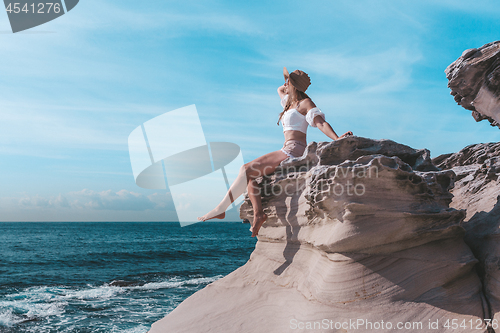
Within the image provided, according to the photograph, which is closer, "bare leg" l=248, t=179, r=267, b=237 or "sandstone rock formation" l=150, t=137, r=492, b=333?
"sandstone rock formation" l=150, t=137, r=492, b=333

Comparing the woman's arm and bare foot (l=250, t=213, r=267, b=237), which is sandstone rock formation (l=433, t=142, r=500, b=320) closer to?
the woman's arm

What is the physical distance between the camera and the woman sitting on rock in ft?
17.2

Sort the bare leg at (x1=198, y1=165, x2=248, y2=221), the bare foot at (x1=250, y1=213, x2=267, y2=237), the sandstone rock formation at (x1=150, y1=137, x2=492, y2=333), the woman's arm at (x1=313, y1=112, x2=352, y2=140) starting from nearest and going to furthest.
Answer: the sandstone rock formation at (x1=150, y1=137, x2=492, y2=333), the woman's arm at (x1=313, y1=112, x2=352, y2=140), the bare foot at (x1=250, y1=213, x2=267, y2=237), the bare leg at (x1=198, y1=165, x2=248, y2=221)

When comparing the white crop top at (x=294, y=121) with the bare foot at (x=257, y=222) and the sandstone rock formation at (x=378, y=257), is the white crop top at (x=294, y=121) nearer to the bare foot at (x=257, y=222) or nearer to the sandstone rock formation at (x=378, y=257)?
the sandstone rock formation at (x=378, y=257)

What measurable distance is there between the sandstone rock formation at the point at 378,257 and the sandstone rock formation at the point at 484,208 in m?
0.08

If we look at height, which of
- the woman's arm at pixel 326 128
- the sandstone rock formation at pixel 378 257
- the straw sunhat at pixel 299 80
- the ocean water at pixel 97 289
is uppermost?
the straw sunhat at pixel 299 80

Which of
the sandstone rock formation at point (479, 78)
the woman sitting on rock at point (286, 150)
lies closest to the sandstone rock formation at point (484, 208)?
the sandstone rock formation at point (479, 78)

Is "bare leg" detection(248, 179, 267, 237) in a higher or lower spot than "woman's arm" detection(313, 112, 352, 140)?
lower

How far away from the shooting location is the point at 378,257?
3965 millimetres

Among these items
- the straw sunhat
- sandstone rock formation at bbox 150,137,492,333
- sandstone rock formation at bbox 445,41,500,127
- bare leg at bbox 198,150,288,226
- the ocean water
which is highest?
the straw sunhat

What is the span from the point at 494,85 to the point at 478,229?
7.10 ft

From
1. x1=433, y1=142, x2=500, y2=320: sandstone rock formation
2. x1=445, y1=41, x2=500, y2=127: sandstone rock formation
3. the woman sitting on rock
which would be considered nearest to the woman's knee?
the woman sitting on rock

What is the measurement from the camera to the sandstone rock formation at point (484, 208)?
12.6 feet

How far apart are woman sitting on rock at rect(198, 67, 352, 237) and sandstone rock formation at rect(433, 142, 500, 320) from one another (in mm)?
2763
